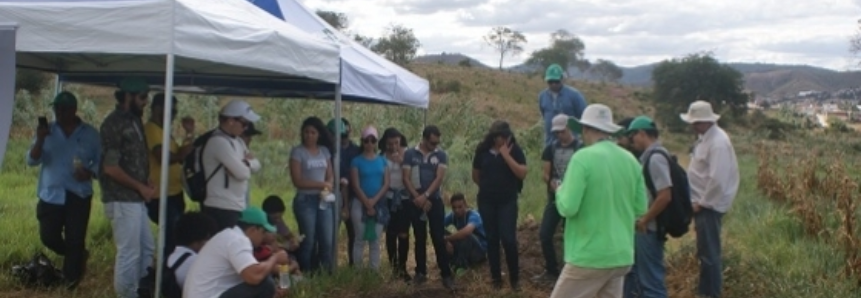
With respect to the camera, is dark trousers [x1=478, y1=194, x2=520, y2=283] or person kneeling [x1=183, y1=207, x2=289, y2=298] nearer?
person kneeling [x1=183, y1=207, x2=289, y2=298]

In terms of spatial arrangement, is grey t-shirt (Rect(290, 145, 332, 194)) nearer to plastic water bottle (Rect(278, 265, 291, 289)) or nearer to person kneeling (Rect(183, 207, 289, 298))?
plastic water bottle (Rect(278, 265, 291, 289))

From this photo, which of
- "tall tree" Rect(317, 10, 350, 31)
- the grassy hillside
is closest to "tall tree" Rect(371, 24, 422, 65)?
"tall tree" Rect(317, 10, 350, 31)

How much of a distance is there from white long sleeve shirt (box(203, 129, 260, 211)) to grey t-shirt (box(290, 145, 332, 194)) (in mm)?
1002

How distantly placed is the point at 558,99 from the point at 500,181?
1525mm

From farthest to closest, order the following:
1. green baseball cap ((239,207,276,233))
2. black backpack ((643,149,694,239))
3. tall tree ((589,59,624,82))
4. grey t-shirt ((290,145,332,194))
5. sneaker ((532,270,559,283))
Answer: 1. tall tree ((589,59,624,82))
2. sneaker ((532,270,559,283))
3. grey t-shirt ((290,145,332,194))
4. black backpack ((643,149,694,239))
5. green baseball cap ((239,207,276,233))

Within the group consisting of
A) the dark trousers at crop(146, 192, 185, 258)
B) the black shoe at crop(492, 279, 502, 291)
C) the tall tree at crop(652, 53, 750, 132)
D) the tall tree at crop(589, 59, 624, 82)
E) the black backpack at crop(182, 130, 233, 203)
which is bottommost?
the black shoe at crop(492, 279, 502, 291)

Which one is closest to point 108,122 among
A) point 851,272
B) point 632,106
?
point 851,272

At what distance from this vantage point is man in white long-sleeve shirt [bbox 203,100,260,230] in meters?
6.93

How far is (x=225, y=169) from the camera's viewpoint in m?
A: 7.00

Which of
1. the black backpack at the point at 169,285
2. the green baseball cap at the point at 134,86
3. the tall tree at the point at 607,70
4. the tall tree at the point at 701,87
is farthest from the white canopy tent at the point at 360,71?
the tall tree at the point at 607,70

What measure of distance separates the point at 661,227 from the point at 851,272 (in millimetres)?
2596

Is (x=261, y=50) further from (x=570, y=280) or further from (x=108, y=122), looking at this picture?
(x=570, y=280)

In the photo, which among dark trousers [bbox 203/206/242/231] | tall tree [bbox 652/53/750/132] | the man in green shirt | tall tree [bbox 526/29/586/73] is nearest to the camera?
the man in green shirt

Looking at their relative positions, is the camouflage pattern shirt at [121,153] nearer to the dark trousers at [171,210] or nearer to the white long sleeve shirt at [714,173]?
the dark trousers at [171,210]
